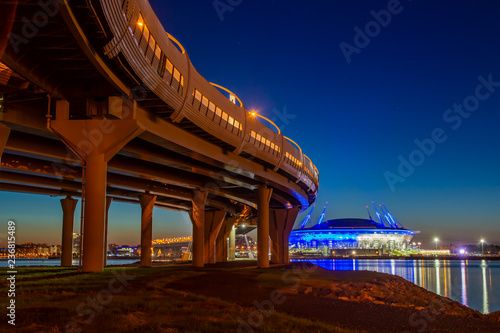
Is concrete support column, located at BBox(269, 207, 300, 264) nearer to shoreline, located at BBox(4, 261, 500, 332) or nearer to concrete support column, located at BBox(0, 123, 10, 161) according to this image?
shoreline, located at BBox(4, 261, 500, 332)

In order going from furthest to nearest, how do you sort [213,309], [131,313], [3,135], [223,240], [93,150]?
[223,240] < [93,150] < [3,135] < [213,309] < [131,313]

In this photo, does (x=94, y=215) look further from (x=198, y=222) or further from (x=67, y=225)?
(x=67, y=225)

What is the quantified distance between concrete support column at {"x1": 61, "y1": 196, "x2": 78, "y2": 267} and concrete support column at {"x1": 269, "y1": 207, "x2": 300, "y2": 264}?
27.2 m

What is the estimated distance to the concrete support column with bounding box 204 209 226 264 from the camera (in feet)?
210

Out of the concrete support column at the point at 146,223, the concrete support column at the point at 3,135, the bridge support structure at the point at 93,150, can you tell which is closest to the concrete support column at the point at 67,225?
the concrete support column at the point at 146,223

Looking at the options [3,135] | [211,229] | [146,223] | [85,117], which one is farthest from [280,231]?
[3,135]

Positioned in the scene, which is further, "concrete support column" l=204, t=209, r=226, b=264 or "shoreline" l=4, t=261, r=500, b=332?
"concrete support column" l=204, t=209, r=226, b=264

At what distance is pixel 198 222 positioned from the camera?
4744cm

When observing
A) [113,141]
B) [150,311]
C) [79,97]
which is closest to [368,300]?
[150,311]

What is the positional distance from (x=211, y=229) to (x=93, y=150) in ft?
145

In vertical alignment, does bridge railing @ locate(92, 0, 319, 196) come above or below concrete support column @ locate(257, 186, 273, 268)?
above

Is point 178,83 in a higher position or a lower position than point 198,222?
higher

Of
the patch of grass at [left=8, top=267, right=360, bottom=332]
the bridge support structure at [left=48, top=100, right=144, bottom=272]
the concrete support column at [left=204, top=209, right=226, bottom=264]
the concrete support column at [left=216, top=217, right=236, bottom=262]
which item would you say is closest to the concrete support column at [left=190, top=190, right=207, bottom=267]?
the concrete support column at [left=204, top=209, right=226, bottom=264]

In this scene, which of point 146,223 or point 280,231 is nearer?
point 146,223
